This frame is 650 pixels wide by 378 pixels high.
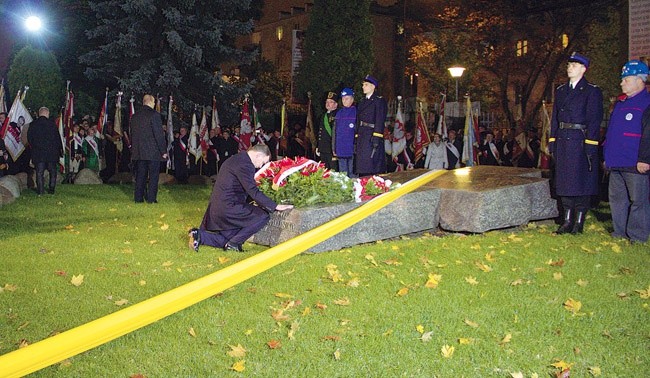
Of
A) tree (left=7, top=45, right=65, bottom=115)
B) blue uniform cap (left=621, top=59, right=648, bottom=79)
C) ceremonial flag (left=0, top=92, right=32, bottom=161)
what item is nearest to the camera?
blue uniform cap (left=621, top=59, right=648, bottom=79)

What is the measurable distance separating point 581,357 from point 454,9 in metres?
32.1

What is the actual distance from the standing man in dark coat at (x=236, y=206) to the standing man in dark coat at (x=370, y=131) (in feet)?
15.0

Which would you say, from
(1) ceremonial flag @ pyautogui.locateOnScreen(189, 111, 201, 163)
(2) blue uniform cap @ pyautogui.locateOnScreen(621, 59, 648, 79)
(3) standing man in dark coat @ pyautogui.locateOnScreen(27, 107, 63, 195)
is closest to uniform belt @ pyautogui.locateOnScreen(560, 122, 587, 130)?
(2) blue uniform cap @ pyautogui.locateOnScreen(621, 59, 648, 79)

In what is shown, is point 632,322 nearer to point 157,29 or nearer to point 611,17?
point 157,29

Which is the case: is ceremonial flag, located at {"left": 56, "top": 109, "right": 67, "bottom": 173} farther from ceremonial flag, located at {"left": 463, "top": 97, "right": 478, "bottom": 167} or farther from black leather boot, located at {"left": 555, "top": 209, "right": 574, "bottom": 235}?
black leather boot, located at {"left": 555, "top": 209, "right": 574, "bottom": 235}

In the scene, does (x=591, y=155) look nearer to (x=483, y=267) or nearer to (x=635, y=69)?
(x=635, y=69)

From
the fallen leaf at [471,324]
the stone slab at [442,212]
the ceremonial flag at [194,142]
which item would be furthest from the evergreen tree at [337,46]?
the fallen leaf at [471,324]

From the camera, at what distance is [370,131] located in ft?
43.5

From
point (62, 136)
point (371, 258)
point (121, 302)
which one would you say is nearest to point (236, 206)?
point (371, 258)

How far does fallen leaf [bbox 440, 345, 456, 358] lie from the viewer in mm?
5105

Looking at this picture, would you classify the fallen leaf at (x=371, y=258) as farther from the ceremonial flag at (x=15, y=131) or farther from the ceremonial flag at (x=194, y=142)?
the ceremonial flag at (x=194, y=142)

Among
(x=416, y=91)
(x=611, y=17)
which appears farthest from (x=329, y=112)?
(x=416, y=91)

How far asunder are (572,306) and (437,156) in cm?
1488

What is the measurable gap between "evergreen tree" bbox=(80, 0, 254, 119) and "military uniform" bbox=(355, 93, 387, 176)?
40.3 feet
